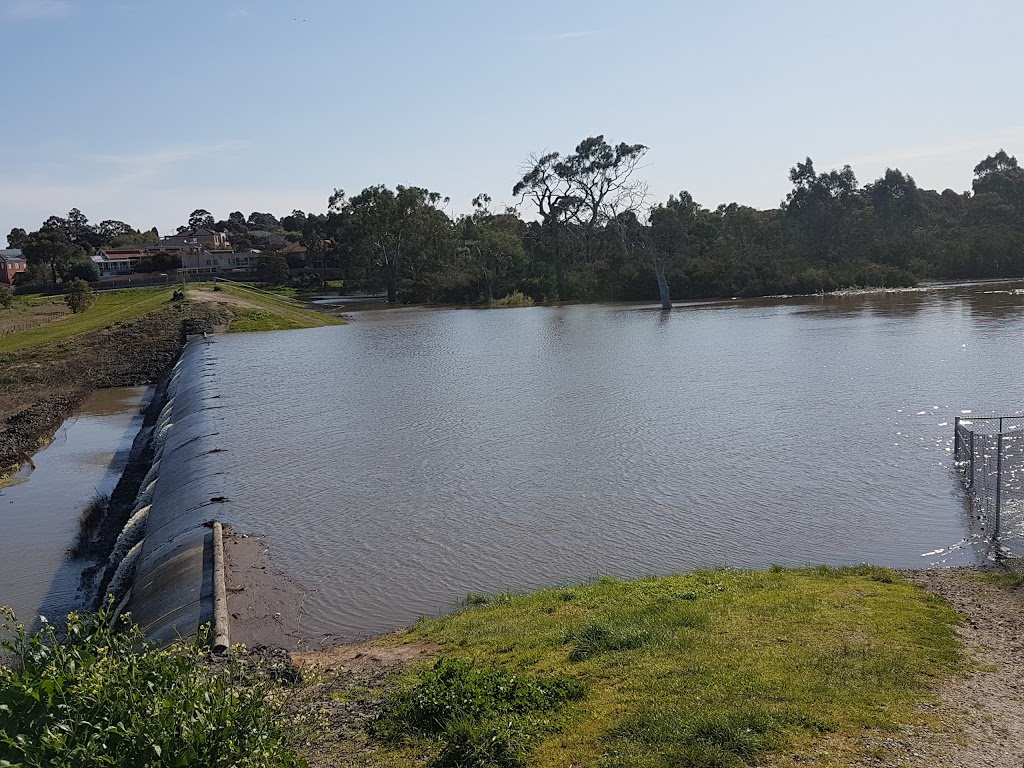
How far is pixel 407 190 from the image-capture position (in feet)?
317

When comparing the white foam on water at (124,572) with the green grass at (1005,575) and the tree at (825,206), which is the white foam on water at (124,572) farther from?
the tree at (825,206)

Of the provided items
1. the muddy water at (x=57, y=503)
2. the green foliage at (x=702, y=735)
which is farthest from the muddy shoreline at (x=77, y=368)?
the green foliage at (x=702, y=735)

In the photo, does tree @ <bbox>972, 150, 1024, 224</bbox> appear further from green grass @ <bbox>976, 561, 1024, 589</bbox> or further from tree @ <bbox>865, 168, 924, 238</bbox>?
green grass @ <bbox>976, 561, 1024, 589</bbox>

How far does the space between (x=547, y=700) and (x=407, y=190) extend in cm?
9224

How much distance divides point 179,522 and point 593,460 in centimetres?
844

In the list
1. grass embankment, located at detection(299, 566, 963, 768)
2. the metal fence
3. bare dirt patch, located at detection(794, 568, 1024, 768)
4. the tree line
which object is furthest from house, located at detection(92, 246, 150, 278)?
bare dirt patch, located at detection(794, 568, 1024, 768)

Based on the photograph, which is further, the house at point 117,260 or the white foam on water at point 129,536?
the house at point 117,260

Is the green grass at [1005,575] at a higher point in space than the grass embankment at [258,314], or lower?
lower

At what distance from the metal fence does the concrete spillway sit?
428 inches

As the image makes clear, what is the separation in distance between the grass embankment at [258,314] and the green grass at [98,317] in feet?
10.6

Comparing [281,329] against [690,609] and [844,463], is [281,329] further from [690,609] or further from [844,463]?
[690,609]

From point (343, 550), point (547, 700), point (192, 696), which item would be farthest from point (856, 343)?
point (192, 696)

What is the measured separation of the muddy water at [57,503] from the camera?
52.1 feet

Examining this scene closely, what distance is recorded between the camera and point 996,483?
14.7 metres
